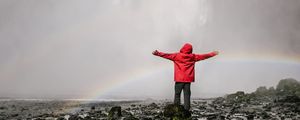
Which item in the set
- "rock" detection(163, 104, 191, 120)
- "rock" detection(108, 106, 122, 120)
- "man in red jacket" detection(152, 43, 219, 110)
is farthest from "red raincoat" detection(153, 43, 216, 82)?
"rock" detection(108, 106, 122, 120)

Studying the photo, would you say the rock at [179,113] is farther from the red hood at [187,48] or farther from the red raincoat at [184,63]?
the red hood at [187,48]

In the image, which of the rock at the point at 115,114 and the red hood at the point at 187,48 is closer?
the red hood at the point at 187,48

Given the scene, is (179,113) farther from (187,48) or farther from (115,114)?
(115,114)

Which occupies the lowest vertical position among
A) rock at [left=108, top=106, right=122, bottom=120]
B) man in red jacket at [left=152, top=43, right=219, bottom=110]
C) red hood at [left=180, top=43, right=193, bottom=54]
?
rock at [left=108, top=106, right=122, bottom=120]

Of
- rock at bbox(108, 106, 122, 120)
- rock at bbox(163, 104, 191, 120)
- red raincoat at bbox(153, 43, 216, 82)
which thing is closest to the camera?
rock at bbox(163, 104, 191, 120)

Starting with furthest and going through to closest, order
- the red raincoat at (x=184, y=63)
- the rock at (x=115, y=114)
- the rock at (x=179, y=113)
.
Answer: the rock at (x=115, y=114)
the red raincoat at (x=184, y=63)
the rock at (x=179, y=113)

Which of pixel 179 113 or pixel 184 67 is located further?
pixel 184 67

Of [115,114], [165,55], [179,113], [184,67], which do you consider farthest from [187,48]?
[115,114]

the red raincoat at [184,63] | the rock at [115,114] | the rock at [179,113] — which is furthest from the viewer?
the rock at [115,114]

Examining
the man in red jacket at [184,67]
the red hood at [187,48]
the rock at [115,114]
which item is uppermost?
the red hood at [187,48]

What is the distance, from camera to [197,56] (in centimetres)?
1287

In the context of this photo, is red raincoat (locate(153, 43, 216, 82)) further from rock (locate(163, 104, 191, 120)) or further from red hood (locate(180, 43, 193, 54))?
rock (locate(163, 104, 191, 120))

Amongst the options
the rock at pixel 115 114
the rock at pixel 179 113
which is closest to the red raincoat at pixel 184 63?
the rock at pixel 179 113

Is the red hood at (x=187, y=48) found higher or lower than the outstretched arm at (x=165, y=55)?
higher
